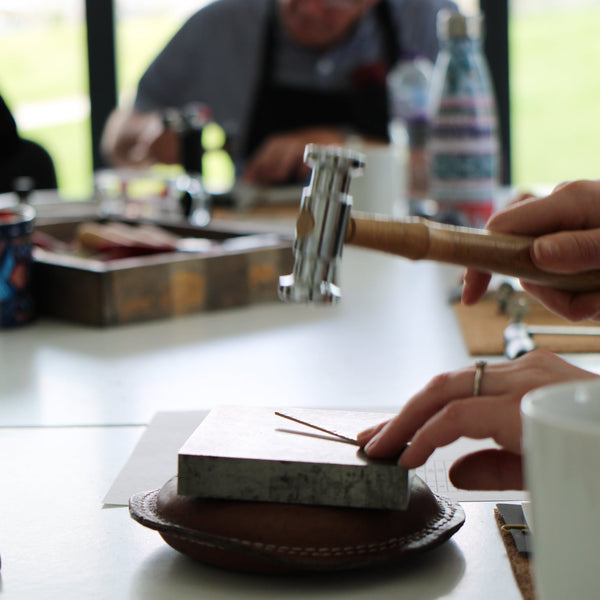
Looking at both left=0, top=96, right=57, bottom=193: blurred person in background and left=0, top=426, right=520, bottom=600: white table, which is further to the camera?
left=0, top=96, right=57, bottom=193: blurred person in background

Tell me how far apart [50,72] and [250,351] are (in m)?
3.96

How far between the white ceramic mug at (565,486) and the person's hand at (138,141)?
2.20m

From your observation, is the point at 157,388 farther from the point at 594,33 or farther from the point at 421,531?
the point at 594,33

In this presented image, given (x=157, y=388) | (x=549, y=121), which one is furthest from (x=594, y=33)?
(x=157, y=388)

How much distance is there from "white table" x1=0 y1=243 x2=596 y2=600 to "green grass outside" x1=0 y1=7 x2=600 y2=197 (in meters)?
2.92

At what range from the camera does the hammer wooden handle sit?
0.61 metres

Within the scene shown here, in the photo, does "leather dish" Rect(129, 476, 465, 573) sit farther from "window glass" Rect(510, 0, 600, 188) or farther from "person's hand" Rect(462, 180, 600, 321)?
"window glass" Rect(510, 0, 600, 188)

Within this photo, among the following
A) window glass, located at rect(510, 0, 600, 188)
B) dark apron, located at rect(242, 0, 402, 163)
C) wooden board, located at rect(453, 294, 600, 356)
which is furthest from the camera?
window glass, located at rect(510, 0, 600, 188)

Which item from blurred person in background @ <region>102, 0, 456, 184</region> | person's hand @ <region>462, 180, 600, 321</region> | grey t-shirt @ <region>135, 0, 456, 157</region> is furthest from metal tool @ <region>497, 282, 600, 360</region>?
grey t-shirt @ <region>135, 0, 456, 157</region>

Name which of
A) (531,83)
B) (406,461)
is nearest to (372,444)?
(406,461)

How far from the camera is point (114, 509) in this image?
68cm

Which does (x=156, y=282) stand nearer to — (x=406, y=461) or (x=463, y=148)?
(x=463, y=148)

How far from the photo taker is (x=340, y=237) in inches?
23.2

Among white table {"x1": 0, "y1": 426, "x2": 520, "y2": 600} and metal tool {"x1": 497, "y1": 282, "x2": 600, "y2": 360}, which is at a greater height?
metal tool {"x1": 497, "y1": 282, "x2": 600, "y2": 360}
